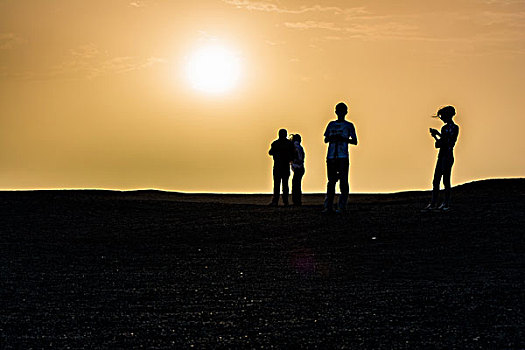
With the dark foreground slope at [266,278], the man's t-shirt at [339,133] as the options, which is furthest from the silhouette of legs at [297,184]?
the man's t-shirt at [339,133]

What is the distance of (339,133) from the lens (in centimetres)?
2098

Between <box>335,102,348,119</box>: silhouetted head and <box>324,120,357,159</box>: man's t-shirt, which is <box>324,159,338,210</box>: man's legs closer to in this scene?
<box>324,120,357,159</box>: man's t-shirt

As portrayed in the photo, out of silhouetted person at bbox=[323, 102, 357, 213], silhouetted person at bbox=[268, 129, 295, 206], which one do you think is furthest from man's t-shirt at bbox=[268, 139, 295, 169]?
silhouetted person at bbox=[323, 102, 357, 213]

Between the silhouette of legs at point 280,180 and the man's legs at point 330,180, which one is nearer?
the man's legs at point 330,180

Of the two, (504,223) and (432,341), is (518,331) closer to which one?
(432,341)

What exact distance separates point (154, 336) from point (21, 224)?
1225 cm

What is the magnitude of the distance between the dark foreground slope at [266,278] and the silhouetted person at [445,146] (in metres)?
0.96

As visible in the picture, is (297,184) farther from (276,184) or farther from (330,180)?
(330,180)

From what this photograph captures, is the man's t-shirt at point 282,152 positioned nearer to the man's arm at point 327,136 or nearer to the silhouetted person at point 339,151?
the silhouetted person at point 339,151

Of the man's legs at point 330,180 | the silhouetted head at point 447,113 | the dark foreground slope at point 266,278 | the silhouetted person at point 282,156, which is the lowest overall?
the dark foreground slope at point 266,278

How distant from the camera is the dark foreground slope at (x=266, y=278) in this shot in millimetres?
9352

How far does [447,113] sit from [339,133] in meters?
2.46

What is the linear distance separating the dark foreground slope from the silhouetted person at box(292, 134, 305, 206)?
3502mm

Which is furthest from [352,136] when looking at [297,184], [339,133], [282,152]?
[297,184]
